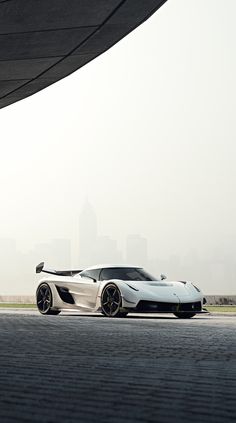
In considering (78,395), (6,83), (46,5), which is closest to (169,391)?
(78,395)

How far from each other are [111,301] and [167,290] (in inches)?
46.6

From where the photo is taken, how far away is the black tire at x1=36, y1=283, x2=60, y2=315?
65.1 feet

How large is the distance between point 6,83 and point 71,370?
447 inches

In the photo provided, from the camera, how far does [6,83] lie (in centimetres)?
1794

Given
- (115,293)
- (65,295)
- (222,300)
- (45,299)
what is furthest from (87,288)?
(222,300)

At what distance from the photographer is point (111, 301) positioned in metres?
18.1

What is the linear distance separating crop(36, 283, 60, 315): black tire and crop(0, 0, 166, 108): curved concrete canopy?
4.63 metres

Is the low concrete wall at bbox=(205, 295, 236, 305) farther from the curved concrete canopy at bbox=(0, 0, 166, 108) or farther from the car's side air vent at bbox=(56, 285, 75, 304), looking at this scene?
the curved concrete canopy at bbox=(0, 0, 166, 108)

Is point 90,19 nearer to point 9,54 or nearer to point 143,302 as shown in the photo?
point 9,54

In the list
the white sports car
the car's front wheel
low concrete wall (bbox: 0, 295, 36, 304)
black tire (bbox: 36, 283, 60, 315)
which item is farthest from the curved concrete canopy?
low concrete wall (bbox: 0, 295, 36, 304)

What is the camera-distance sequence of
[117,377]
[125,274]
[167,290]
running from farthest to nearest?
[125,274]
[167,290]
[117,377]

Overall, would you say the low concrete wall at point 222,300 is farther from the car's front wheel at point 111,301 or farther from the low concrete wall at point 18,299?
the car's front wheel at point 111,301

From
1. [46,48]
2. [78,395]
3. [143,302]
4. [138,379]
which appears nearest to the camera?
[78,395]

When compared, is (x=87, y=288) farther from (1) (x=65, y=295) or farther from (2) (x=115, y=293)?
(2) (x=115, y=293)
